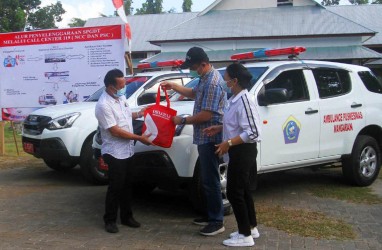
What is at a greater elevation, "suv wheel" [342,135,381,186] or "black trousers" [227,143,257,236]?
"black trousers" [227,143,257,236]

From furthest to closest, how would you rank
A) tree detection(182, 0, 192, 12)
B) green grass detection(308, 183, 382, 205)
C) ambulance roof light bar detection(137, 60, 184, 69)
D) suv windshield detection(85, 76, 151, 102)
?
tree detection(182, 0, 192, 12) → ambulance roof light bar detection(137, 60, 184, 69) → suv windshield detection(85, 76, 151, 102) → green grass detection(308, 183, 382, 205)

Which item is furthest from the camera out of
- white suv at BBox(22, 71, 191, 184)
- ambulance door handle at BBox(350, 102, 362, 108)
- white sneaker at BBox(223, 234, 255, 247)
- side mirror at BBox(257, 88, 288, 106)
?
white suv at BBox(22, 71, 191, 184)

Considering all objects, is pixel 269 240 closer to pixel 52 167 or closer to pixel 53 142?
pixel 53 142

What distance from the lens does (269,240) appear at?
4.81 metres

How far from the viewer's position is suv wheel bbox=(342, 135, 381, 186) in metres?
6.85

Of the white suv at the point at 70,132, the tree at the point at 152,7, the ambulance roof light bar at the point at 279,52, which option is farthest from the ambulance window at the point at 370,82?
the tree at the point at 152,7

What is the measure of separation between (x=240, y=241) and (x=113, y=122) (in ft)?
5.65

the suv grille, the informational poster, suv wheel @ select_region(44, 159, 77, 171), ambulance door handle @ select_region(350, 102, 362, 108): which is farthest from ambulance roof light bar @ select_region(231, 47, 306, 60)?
suv wheel @ select_region(44, 159, 77, 171)

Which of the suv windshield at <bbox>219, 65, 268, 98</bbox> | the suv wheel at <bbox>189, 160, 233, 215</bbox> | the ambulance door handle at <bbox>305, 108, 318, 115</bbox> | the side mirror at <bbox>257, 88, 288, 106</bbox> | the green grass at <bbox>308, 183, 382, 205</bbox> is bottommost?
the green grass at <bbox>308, 183, 382, 205</bbox>

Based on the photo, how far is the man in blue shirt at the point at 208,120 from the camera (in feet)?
15.4

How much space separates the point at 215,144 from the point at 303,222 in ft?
4.83

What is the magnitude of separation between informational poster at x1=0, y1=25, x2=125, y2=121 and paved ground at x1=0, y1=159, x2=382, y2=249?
8.29 ft

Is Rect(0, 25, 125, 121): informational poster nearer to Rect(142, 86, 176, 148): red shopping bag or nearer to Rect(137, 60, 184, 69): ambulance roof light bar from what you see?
Rect(137, 60, 184, 69): ambulance roof light bar

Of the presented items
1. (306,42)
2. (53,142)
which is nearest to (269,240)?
(53,142)
